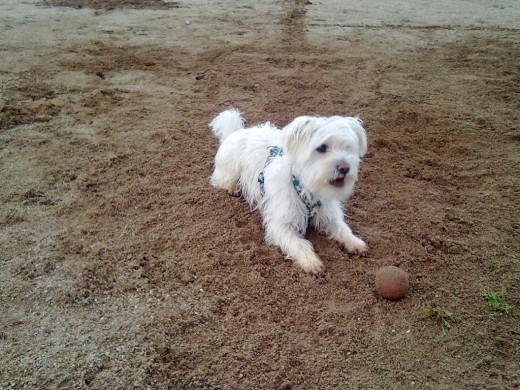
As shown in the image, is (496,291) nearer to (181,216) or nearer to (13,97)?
(181,216)

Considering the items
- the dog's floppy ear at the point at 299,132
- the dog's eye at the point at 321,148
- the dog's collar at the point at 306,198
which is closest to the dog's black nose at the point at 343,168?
the dog's eye at the point at 321,148

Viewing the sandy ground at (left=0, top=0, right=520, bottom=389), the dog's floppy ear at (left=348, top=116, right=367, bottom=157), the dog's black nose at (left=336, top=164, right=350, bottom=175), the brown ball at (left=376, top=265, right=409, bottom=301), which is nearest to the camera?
the sandy ground at (left=0, top=0, right=520, bottom=389)

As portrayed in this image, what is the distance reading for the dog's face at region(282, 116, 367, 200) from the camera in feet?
9.09

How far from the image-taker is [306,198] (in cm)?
312

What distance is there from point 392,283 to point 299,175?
100 cm

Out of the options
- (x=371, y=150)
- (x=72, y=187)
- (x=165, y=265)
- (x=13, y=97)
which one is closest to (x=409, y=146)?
(x=371, y=150)

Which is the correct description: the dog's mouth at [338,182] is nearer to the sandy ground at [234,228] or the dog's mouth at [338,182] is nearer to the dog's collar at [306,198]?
the dog's collar at [306,198]

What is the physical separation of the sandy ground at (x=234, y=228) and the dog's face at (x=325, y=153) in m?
0.53

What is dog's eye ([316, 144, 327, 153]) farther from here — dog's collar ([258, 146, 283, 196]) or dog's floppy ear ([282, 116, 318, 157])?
dog's collar ([258, 146, 283, 196])

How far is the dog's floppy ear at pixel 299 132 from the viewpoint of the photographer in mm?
2818

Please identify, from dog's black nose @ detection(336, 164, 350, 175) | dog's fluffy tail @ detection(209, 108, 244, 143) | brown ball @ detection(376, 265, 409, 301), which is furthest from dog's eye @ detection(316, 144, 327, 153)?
dog's fluffy tail @ detection(209, 108, 244, 143)

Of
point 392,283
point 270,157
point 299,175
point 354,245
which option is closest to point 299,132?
point 299,175

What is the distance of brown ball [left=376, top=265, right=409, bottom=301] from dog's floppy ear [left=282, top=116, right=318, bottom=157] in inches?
39.8

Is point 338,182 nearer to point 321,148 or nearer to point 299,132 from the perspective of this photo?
point 321,148
